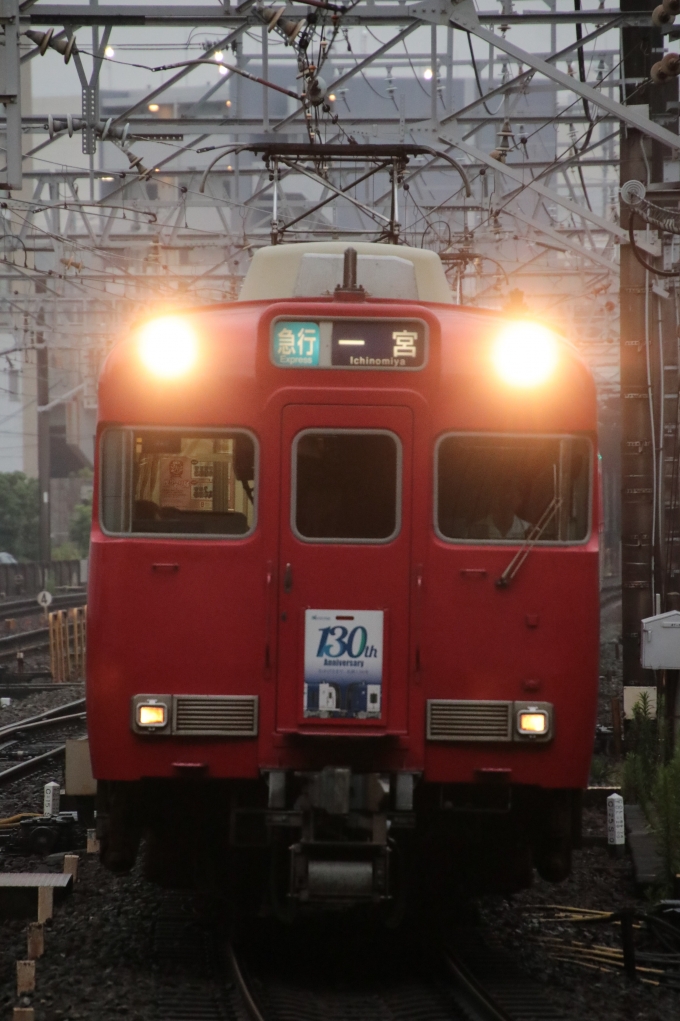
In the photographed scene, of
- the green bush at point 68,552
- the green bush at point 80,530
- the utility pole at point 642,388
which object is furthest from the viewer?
Answer: the green bush at point 80,530

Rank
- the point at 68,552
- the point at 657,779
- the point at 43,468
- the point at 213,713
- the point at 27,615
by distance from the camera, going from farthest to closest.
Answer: the point at 68,552 < the point at 43,468 < the point at 27,615 < the point at 657,779 < the point at 213,713

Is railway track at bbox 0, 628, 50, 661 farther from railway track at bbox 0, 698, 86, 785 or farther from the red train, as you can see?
the red train

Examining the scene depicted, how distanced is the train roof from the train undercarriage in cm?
283

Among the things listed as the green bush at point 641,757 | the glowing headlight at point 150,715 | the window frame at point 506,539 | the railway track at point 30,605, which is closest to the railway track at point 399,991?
the glowing headlight at point 150,715

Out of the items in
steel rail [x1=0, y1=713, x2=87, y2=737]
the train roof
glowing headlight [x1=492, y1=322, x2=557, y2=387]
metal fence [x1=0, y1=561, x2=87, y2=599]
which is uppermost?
metal fence [x1=0, y1=561, x2=87, y2=599]

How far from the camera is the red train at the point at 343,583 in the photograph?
265 inches

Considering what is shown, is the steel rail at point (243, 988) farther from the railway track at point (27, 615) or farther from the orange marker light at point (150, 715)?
the railway track at point (27, 615)

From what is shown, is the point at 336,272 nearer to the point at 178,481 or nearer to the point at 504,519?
the point at 178,481

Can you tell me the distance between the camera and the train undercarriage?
6637 millimetres

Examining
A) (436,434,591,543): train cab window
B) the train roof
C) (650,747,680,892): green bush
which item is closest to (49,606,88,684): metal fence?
(650,747,680,892): green bush

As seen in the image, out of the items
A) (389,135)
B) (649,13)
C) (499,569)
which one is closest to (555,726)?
(499,569)

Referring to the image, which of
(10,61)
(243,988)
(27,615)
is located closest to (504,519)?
(243,988)

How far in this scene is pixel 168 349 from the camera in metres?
6.98

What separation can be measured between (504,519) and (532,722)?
99 centimetres
